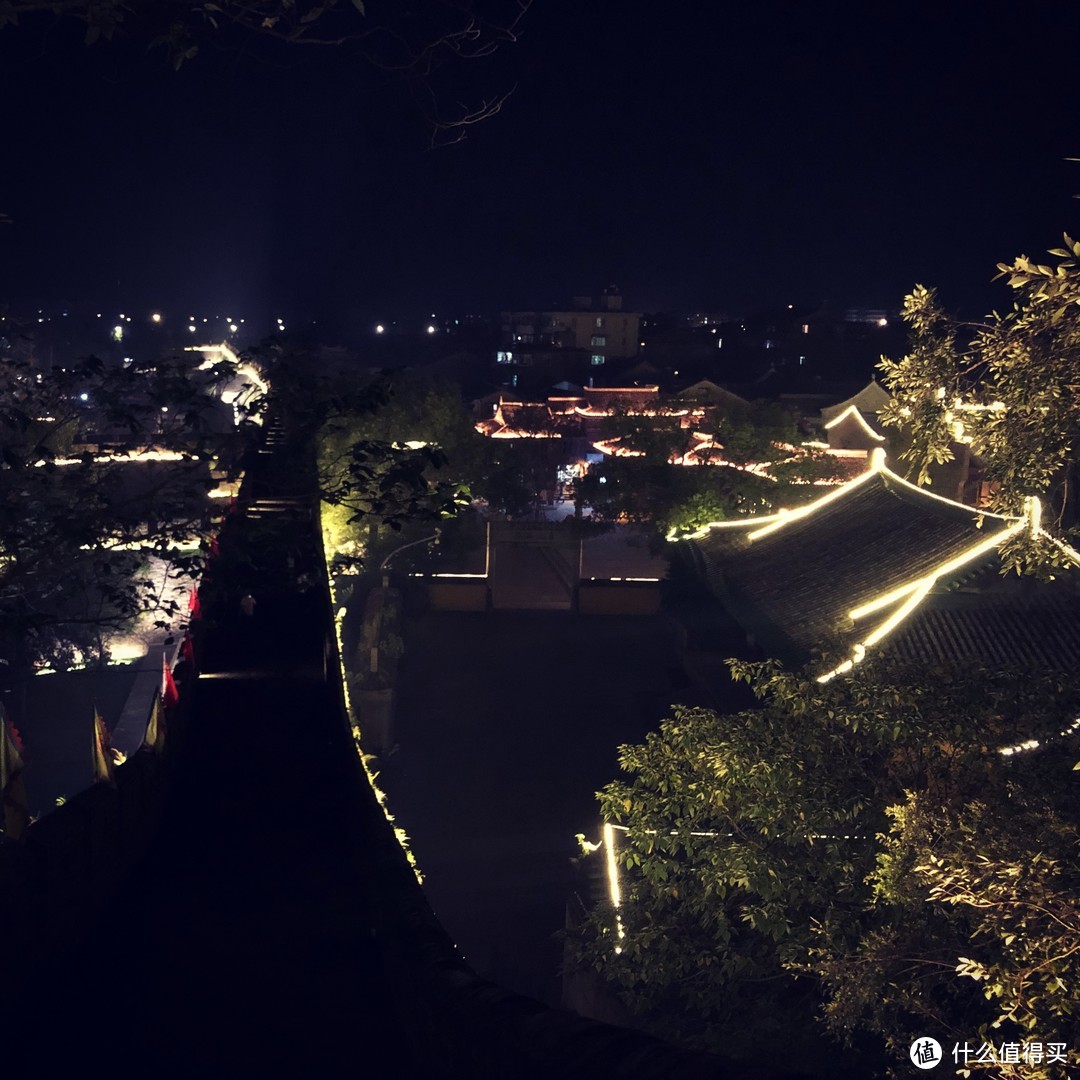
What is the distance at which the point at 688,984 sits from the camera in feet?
25.2

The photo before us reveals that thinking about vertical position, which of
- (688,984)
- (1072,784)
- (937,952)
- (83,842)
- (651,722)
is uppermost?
(83,842)

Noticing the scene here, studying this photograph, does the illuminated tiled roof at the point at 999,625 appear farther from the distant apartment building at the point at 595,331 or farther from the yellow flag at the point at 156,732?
the distant apartment building at the point at 595,331

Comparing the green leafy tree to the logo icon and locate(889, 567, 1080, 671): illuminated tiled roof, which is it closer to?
the logo icon

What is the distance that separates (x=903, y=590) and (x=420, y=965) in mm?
11548

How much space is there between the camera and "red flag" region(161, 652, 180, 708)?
20.9 feet

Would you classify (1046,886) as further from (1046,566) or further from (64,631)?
(64,631)

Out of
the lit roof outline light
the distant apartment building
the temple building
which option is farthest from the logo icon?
the distant apartment building

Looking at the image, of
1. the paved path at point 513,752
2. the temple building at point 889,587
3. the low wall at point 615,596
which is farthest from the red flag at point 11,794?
the low wall at point 615,596

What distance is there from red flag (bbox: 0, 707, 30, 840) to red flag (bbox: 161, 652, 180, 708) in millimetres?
1817

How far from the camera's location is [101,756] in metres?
4.95

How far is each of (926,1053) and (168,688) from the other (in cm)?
513

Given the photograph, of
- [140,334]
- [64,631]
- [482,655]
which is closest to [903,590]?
[482,655]

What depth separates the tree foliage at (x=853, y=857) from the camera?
5.42 m

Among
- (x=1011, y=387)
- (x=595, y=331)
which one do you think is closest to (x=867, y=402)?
(x=1011, y=387)
